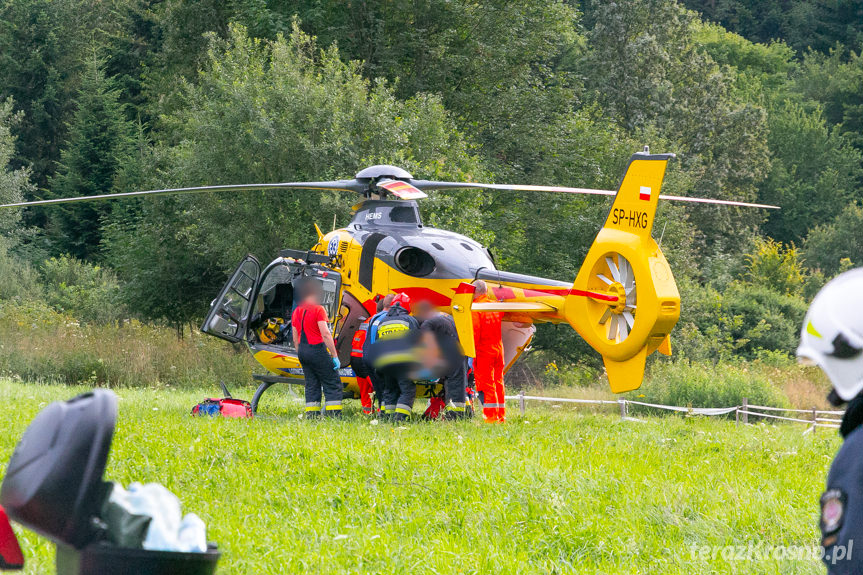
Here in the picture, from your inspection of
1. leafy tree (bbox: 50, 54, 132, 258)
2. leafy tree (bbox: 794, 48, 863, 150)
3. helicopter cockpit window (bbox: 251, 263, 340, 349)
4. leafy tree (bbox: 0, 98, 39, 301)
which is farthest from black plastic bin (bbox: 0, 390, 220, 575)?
leafy tree (bbox: 794, 48, 863, 150)

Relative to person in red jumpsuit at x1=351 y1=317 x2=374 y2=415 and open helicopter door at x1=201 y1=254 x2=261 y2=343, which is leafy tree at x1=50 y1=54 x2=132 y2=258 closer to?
open helicopter door at x1=201 y1=254 x2=261 y2=343

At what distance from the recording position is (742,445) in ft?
33.5

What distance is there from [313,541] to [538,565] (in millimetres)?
1356

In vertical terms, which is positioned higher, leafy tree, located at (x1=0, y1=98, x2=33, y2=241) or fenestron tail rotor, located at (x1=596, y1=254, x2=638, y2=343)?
fenestron tail rotor, located at (x1=596, y1=254, x2=638, y2=343)

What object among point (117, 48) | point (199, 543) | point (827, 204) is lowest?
point (827, 204)

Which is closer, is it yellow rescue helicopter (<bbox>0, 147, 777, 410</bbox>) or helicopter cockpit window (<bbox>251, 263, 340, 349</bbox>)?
yellow rescue helicopter (<bbox>0, 147, 777, 410</bbox>)

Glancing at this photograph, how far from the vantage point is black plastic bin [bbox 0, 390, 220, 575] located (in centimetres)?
225

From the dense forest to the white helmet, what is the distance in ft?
66.8

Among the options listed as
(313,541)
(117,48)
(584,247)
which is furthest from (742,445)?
(117,48)

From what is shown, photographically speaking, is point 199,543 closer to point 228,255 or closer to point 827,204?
point 228,255

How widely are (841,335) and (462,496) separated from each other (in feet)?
15.3

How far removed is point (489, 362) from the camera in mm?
12031

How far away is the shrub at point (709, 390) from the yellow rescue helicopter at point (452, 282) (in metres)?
9.00

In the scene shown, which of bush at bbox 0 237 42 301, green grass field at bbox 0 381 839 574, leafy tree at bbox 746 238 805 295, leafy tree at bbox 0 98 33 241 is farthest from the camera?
leafy tree at bbox 746 238 805 295
